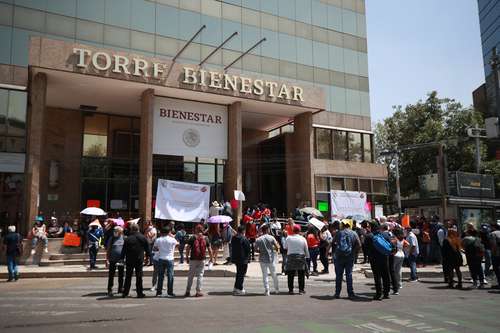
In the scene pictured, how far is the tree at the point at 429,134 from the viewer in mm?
37719

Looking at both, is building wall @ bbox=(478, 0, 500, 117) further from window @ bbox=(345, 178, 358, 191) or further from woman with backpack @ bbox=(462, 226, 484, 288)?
woman with backpack @ bbox=(462, 226, 484, 288)

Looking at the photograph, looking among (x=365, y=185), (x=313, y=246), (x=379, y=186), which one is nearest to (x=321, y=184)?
(x=365, y=185)

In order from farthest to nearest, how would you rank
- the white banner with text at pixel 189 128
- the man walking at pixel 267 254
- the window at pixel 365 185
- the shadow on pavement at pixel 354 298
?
the window at pixel 365 185 < the white banner with text at pixel 189 128 < the man walking at pixel 267 254 < the shadow on pavement at pixel 354 298

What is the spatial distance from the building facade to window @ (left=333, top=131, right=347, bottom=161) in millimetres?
108

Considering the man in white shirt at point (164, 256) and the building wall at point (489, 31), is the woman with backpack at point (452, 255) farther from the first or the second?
the building wall at point (489, 31)

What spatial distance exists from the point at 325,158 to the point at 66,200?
682 inches

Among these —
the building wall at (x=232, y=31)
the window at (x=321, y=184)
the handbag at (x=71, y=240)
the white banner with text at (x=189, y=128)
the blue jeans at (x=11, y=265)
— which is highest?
the building wall at (x=232, y=31)

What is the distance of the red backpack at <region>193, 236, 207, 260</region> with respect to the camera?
11094mm

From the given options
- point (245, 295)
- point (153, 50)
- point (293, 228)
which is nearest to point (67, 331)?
point (245, 295)

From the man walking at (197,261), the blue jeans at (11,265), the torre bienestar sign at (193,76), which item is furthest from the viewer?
the torre bienestar sign at (193,76)

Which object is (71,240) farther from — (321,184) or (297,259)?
(321,184)

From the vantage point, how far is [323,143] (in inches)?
1268

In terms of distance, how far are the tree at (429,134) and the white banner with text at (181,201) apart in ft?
77.3

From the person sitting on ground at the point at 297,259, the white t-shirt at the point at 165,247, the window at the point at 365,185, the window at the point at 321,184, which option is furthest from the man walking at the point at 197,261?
the window at the point at 365,185
